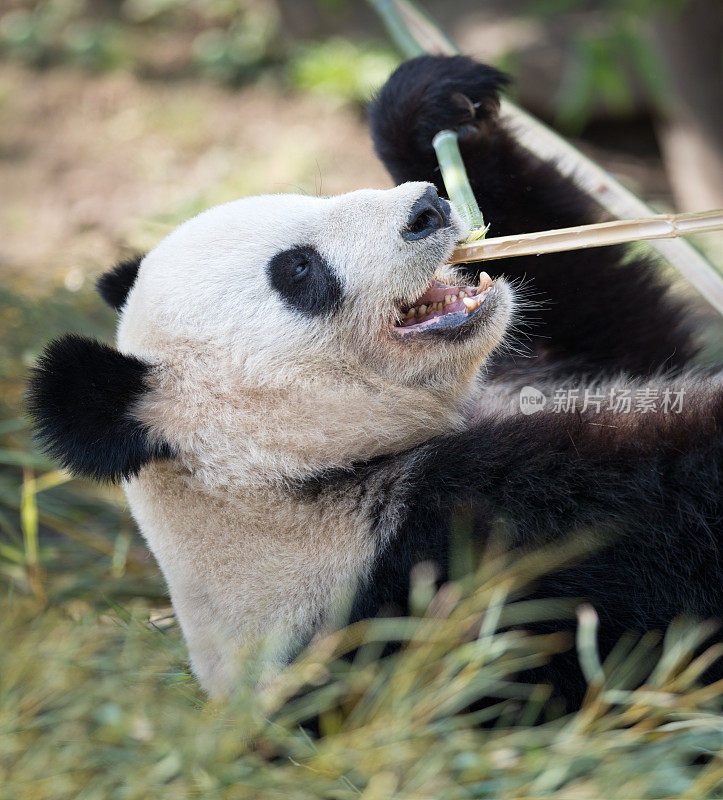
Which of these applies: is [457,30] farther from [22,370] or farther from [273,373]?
[273,373]

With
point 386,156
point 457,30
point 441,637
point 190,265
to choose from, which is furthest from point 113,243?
point 441,637

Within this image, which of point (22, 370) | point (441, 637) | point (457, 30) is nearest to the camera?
point (441, 637)

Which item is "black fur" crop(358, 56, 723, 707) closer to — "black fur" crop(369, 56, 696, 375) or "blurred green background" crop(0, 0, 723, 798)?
"blurred green background" crop(0, 0, 723, 798)

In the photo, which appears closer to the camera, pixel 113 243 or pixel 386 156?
pixel 386 156

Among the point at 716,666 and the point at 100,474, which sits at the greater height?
the point at 100,474

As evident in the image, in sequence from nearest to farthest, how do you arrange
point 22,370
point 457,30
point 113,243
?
point 22,370 < point 113,243 < point 457,30

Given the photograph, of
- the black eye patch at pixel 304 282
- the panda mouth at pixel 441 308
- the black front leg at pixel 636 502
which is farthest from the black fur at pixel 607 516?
the black eye patch at pixel 304 282

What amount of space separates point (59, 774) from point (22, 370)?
105 inches

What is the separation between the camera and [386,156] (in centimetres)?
269

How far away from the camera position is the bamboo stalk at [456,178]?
2197mm

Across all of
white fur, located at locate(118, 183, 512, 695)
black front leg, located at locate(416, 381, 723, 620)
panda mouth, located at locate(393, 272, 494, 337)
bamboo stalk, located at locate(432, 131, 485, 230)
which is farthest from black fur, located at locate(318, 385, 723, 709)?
bamboo stalk, located at locate(432, 131, 485, 230)

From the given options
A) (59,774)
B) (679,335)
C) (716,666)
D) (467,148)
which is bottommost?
(716,666)

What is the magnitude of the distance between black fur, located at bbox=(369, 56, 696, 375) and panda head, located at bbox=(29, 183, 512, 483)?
0.53 meters

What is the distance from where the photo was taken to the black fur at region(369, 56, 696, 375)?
101 inches
